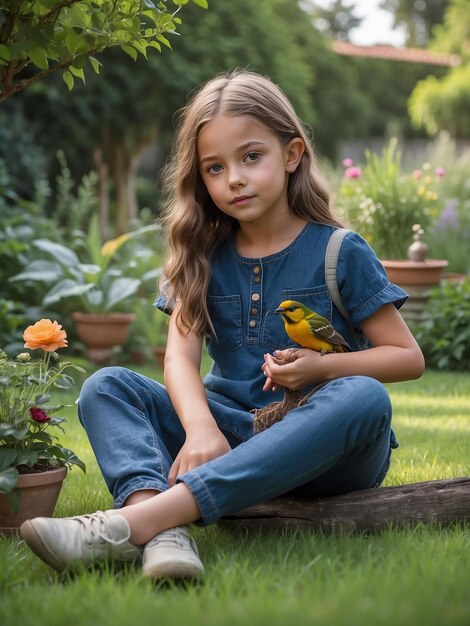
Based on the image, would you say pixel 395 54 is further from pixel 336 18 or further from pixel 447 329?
pixel 447 329

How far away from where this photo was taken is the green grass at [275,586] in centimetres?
164

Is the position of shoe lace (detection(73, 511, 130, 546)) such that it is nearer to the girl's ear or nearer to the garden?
the garden

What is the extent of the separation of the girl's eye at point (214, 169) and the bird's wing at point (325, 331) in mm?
611

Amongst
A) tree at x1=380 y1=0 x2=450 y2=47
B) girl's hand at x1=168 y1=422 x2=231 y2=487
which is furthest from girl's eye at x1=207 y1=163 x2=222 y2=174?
tree at x1=380 y1=0 x2=450 y2=47

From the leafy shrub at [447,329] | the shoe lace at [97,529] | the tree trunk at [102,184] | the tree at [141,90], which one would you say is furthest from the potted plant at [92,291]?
the tree trunk at [102,184]

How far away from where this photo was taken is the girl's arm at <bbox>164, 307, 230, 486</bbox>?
7.66 feet

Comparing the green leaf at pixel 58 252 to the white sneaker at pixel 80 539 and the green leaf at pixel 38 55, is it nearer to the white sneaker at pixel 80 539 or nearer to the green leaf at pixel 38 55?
the green leaf at pixel 38 55

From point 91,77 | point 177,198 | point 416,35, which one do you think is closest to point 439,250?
point 177,198

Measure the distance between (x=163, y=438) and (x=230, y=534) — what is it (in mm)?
388

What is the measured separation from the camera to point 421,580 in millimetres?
1840

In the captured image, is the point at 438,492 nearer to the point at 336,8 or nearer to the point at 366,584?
the point at 366,584

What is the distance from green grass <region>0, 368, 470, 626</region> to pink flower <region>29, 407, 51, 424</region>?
326 mm

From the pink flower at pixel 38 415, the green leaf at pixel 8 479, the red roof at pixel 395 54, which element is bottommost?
the green leaf at pixel 8 479

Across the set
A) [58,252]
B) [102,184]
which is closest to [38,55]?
[58,252]
